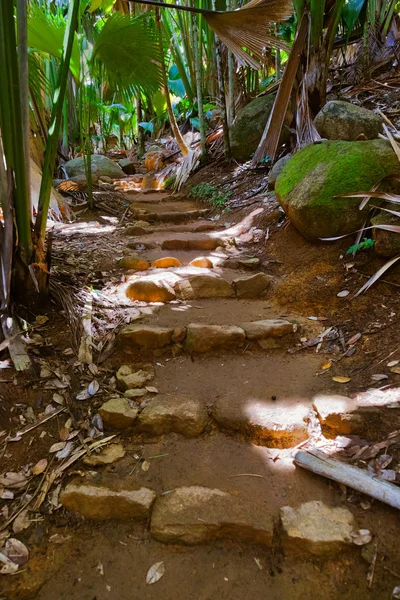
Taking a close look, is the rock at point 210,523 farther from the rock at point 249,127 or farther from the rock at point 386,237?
the rock at point 249,127

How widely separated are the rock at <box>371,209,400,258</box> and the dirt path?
67 cm

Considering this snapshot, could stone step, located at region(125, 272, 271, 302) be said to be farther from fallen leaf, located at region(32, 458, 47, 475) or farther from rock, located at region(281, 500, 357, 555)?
rock, located at region(281, 500, 357, 555)

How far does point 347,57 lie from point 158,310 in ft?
23.6

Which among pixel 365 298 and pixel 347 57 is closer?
pixel 365 298

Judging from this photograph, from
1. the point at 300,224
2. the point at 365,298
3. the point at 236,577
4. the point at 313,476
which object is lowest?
the point at 236,577

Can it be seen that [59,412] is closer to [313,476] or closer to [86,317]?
[86,317]

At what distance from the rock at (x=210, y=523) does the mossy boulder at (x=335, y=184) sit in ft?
6.86

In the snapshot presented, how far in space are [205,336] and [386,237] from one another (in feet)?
4.40

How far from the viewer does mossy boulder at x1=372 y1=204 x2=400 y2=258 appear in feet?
7.41

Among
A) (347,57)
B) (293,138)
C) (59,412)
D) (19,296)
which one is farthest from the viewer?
(347,57)

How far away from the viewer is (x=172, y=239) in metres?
3.79

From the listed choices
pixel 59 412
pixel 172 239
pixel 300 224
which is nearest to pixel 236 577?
pixel 59 412

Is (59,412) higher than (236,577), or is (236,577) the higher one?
(59,412)

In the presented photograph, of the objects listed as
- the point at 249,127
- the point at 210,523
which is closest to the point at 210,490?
the point at 210,523
